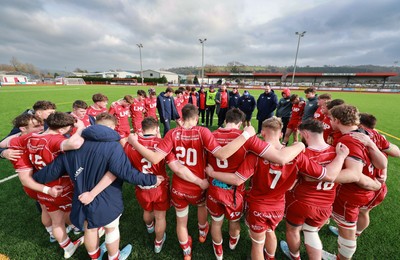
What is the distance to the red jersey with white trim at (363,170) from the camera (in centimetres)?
210

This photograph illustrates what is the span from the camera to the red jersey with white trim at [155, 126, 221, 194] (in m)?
2.26

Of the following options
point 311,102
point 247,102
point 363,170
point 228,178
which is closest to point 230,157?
point 228,178

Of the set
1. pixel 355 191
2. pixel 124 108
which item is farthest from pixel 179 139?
pixel 124 108

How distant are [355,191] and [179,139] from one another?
2.39 m

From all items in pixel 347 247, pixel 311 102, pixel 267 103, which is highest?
pixel 311 102

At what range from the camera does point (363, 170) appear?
7.61ft

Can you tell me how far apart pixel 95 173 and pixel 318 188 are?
105 inches

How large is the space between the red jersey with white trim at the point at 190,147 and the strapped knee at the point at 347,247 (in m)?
2.07

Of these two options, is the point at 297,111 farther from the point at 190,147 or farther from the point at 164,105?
the point at 190,147

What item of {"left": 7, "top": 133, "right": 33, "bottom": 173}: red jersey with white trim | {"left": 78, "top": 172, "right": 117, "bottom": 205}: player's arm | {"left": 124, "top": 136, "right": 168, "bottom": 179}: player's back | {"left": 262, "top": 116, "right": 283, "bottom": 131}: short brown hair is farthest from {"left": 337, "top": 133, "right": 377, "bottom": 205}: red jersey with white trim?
{"left": 7, "top": 133, "right": 33, "bottom": 173}: red jersey with white trim

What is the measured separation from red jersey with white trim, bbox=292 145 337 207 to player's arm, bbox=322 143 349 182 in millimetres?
94

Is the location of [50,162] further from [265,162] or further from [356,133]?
[356,133]

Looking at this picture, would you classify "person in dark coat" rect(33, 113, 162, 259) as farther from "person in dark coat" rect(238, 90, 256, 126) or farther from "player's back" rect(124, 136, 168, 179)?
"person in dark coat" rect(238, 90, 256, 126)

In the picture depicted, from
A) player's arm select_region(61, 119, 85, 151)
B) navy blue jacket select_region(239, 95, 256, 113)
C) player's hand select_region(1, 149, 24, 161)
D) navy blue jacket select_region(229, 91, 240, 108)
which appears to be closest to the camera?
player's arm select_region(61, 119, 85, 151)
